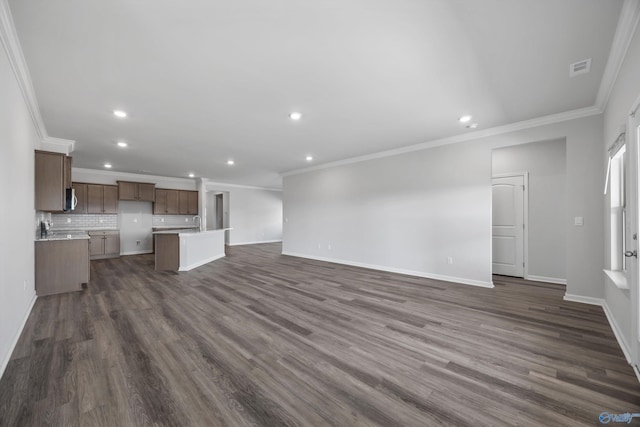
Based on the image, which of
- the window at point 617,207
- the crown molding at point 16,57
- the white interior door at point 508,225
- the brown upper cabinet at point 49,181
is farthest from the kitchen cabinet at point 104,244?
the window at point 617,207

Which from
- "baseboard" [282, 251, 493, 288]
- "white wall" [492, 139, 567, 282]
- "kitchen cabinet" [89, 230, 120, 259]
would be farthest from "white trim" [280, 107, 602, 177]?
"kitchen cabinet" [89, 230, 120, 259]

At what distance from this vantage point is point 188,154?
582 cm

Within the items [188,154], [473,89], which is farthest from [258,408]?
[188,154]

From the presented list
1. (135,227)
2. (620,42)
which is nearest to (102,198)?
(135,227)

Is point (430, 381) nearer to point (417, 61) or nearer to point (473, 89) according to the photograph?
point (417, 61)

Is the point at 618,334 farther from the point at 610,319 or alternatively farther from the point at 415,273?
the point at 415,273

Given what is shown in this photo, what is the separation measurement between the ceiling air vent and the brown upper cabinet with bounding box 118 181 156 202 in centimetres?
978

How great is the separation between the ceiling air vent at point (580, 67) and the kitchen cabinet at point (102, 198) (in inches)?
397

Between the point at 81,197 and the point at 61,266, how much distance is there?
416 centimetres

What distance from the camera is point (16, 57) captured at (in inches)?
90.0

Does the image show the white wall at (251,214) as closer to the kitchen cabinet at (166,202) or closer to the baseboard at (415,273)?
the kitchen cabinet at (166,202)

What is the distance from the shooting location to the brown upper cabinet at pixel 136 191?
7800 mm

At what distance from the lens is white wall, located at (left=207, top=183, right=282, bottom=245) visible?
10.7 m

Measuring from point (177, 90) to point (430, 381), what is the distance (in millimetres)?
3732
